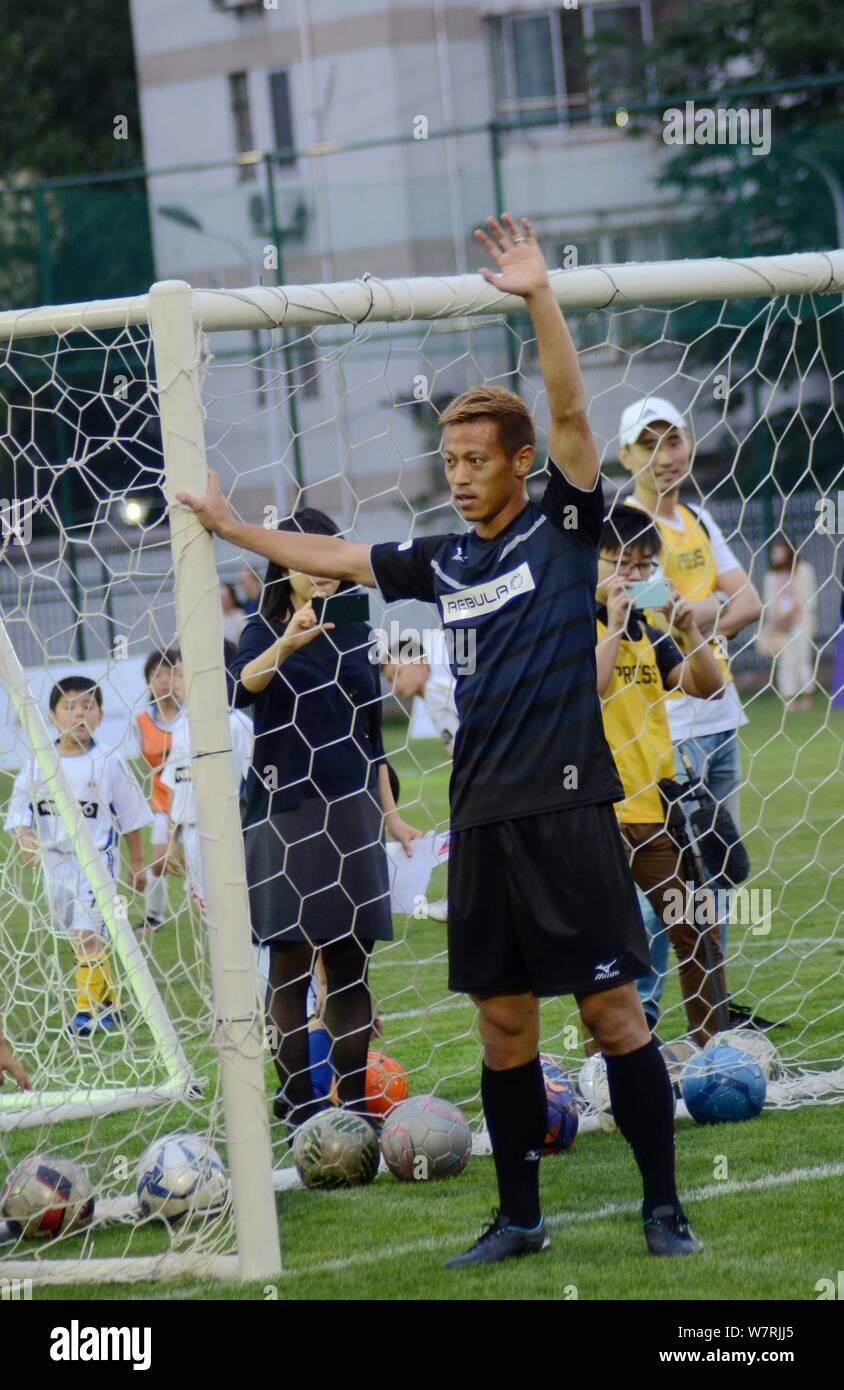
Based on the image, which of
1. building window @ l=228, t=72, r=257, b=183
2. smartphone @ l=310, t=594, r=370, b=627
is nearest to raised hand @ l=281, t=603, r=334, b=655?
smartphone @ l=310, t=594, r=370, b=627

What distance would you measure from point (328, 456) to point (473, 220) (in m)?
3.54

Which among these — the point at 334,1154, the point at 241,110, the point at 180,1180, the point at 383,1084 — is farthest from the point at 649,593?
the point at 241,110

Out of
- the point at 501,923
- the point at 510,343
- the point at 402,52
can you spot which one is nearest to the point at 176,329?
the point at 501,923

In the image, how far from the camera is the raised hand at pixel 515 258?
3627 millimetres

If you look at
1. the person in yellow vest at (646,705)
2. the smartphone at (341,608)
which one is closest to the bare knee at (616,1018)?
the person in yellow vest at (646,705)

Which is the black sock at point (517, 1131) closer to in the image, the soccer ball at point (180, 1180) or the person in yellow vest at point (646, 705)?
the soccer ball at point (180, 1180)

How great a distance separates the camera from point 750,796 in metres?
11.0

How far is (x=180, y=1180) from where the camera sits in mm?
4340

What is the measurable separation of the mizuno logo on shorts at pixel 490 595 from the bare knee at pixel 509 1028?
84 cm

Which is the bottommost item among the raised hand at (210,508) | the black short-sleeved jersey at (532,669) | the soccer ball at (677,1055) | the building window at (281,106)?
the soccer ball at (677,1055)

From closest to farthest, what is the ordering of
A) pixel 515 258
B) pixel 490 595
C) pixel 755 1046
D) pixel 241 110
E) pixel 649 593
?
1. pixel 515 258
2. pixel 490 595
3. pixel 755 1046
4. pixel 649 593
5. pixel 241 110

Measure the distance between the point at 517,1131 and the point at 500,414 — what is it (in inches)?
62.2

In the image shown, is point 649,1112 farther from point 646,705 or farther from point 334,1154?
point 646,705
